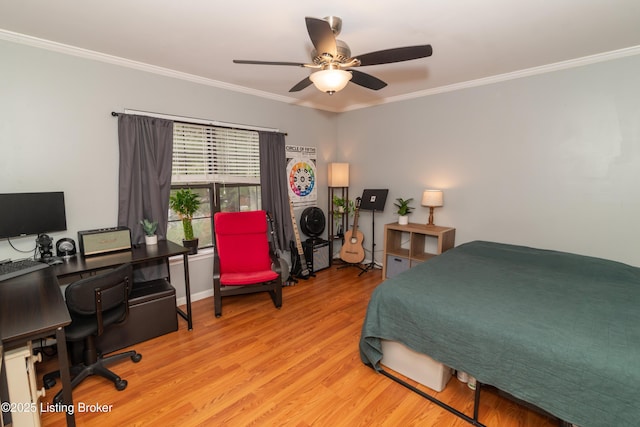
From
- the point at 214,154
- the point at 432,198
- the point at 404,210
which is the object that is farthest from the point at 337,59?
A: the point at 404,210

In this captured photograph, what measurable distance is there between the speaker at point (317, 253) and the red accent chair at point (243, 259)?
74 cm

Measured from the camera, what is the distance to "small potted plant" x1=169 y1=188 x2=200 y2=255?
120 inches

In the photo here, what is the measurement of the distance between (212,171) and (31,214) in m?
1.58

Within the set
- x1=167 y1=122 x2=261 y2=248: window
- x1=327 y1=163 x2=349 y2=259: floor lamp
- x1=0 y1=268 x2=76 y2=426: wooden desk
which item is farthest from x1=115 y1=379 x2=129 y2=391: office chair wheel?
x1=327 y1=163 x2=349 y2=259: floor lamp

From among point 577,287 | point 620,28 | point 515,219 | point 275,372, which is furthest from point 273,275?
point 620,28

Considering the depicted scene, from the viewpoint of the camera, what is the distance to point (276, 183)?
3.89 meters

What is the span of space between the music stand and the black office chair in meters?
3.01

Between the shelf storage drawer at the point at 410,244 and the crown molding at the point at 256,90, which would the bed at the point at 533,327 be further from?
the crown molding at the point at 256,90

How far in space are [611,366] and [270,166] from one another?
3435mm

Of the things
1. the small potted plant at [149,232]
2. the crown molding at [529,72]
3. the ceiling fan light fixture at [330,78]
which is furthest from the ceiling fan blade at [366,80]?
the small potted plant at [149,232]

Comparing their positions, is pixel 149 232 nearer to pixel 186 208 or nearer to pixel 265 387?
pixel 186 208

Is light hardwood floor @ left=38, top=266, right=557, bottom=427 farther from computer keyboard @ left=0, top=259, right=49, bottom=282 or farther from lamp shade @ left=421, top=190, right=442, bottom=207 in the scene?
lamp shade @ left=421, top=190, right=442, bottom=207

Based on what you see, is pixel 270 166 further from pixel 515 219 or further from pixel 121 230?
pixel 515 219

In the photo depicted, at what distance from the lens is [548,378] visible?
1403 millimetres
